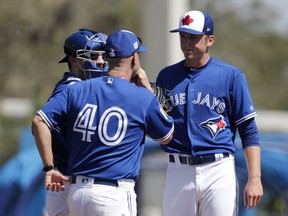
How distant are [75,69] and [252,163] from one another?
167 centimetres

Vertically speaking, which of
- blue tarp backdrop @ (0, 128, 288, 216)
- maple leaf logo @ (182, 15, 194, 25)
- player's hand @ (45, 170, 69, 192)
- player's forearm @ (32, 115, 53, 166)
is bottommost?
blue tarp backdrop @ (0, 128, 288, 216)

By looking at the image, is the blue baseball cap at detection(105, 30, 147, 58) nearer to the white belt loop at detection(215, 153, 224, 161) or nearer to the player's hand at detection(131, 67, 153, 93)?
the player's hand at detection(131, 67, 153, 93)

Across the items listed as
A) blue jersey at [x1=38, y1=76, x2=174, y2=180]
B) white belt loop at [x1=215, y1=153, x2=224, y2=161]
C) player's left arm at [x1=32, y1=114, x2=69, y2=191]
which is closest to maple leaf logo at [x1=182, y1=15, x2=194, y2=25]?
blue jersey at [x1=38, y1=76, x2=174, y2=180]

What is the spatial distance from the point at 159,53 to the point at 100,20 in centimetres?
2038

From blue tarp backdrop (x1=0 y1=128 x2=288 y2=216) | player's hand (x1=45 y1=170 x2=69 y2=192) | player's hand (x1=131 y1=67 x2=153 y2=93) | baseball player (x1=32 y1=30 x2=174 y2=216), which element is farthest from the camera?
blue tarp backdrop (x1=0 y1=128 x2=288 y2=216)

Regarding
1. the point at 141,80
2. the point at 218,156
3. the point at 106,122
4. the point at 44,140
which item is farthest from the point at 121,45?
the point at 218,156

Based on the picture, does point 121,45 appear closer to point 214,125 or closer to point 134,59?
point 134,59

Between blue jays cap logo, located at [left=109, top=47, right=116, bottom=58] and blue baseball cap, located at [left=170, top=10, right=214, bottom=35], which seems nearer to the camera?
blue jays cap logo, located at [left=109, top=47, right=116, bottom=58]

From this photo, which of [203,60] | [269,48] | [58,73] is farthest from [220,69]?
[269,48]

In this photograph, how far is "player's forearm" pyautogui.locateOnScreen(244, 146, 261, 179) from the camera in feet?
26.2

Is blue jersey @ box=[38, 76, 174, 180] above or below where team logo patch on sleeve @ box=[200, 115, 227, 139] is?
above

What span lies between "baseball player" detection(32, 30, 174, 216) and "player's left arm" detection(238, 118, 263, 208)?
0.93m

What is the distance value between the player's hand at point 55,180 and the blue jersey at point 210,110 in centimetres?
121

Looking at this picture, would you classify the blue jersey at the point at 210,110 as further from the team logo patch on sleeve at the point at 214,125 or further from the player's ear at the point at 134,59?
the player's ear at the point at 134,59
